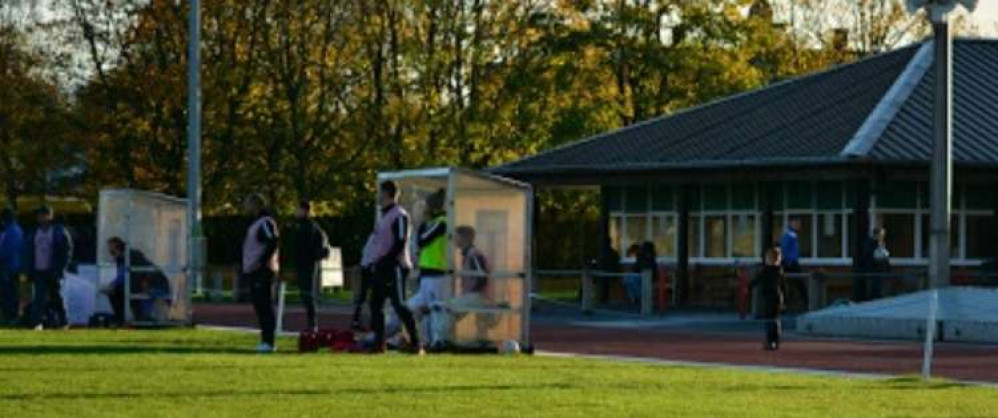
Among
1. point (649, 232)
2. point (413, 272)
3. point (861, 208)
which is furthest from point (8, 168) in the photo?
point (413, 272)

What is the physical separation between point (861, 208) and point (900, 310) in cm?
1050

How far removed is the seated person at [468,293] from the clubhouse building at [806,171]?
16953 mm

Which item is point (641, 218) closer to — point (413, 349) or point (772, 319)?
point (772, 319)

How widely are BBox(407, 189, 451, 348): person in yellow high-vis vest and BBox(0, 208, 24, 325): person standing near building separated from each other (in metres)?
9.49

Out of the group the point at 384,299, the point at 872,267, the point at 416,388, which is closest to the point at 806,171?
the point at 872,267

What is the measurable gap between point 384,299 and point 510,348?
190cm

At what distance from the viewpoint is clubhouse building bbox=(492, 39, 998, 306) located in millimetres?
46188

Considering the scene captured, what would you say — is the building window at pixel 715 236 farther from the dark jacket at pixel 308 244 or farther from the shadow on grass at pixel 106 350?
the shadow on grass at pixel 106 350

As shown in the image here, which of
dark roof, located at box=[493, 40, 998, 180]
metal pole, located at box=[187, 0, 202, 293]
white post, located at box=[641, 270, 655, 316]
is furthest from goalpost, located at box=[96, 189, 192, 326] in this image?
dark roof, located at box=[493, 40, 998, 180]

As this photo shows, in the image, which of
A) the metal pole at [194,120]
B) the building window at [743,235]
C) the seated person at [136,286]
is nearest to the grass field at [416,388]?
the seated person at [136,286]

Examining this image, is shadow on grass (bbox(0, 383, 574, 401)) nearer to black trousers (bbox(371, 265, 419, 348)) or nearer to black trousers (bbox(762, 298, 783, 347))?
black trousers (bbox(371, 265, 419, 348))

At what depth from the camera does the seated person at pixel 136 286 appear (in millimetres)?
35562

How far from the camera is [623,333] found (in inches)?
1467

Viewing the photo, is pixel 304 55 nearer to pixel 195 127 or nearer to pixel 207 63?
pixel 207 63
